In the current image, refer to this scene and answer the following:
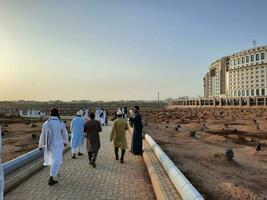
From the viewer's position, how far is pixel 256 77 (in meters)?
104

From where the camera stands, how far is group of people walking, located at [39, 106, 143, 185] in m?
8.19

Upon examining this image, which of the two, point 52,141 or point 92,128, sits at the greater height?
point 92,128

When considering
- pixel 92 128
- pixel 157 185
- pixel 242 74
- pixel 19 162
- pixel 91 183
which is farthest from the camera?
pixel 242 74

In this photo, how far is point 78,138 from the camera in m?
12.1

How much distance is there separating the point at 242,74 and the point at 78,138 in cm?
10477

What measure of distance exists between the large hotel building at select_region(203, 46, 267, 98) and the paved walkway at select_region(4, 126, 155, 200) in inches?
3793

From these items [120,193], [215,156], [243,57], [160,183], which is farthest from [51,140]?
[243,57]

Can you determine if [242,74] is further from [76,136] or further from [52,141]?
[52,141]

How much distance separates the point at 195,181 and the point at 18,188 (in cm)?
444

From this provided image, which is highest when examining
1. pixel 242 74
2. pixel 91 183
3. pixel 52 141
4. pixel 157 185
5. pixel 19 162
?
pixel 242 74

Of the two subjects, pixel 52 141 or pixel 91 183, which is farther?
pixel 52 141

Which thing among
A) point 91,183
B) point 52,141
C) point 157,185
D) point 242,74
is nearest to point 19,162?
point 52,141

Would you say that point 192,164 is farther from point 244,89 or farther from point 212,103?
point 244,89

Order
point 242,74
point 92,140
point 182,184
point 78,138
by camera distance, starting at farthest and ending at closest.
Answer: point 242,74, point 78,138, point 92,140, point 182,184
